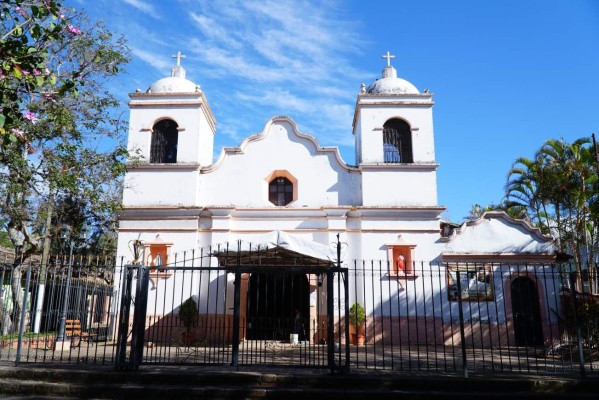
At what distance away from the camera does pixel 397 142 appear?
686 inches

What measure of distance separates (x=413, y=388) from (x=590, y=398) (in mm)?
2845

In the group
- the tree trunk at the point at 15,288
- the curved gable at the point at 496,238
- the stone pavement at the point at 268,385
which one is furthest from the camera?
the curved gable at the point at 496,238

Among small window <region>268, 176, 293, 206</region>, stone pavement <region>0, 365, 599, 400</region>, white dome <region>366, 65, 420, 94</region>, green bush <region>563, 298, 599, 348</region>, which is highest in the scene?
white dome <region>366, 65, 420, 94</region>

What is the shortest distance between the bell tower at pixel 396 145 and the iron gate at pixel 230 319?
11.9 ft

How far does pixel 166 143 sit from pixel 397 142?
841 cm

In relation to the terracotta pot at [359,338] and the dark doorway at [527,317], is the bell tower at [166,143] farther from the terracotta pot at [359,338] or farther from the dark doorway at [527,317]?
the dark doorway at [527,317]

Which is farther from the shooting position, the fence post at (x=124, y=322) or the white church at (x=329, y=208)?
the white church at (x=329, y=208)

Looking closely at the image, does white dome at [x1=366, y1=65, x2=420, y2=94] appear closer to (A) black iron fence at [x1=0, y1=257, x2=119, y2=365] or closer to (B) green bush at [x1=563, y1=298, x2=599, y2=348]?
(B) green bush at [x1=563, y1=298, x2=599, y2=348]

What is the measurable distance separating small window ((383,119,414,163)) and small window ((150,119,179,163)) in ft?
24.9

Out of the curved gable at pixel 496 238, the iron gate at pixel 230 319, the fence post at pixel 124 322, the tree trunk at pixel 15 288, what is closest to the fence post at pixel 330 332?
the iron gate at pixel 230 319

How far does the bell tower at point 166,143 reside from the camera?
1667cm

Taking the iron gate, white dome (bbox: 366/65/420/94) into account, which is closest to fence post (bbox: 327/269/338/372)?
the iron gate

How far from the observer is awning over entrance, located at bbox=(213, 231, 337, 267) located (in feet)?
45.5

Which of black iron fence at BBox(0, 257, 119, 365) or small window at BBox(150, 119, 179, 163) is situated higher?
small window at BBox(150, 119, 179, 163)
